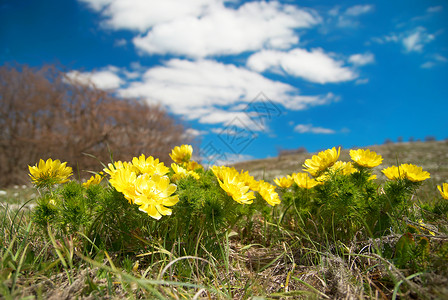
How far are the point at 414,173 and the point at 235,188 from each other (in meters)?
1.29

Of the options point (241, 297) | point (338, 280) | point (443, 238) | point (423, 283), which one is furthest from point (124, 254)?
point (443, 238)

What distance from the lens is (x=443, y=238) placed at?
5.38 ft

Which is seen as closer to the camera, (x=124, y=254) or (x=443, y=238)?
(x=443, y=238)

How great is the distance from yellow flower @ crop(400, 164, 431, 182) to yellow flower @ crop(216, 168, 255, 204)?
114 cm

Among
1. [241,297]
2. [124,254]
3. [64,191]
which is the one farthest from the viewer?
[124,254]

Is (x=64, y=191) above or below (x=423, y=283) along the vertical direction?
above

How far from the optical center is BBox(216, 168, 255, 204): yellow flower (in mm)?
1591

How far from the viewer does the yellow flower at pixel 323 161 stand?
79.3 inches

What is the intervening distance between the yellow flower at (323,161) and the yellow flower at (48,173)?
1.75 metres

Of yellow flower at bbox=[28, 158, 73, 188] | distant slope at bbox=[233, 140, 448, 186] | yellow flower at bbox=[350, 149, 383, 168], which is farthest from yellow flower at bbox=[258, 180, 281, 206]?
yellow flower at bbox=[28, 158, 73, 188]

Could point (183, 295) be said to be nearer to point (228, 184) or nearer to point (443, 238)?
point (228, 184)

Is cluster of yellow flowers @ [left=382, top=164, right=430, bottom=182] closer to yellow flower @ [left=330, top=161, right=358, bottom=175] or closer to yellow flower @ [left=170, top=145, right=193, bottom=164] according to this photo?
yellow flower @ [left=330, top=161, right=358, bottom=175]

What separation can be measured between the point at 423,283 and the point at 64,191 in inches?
83.0

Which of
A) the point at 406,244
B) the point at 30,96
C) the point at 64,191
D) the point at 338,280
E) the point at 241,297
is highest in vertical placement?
the point at 30,96
